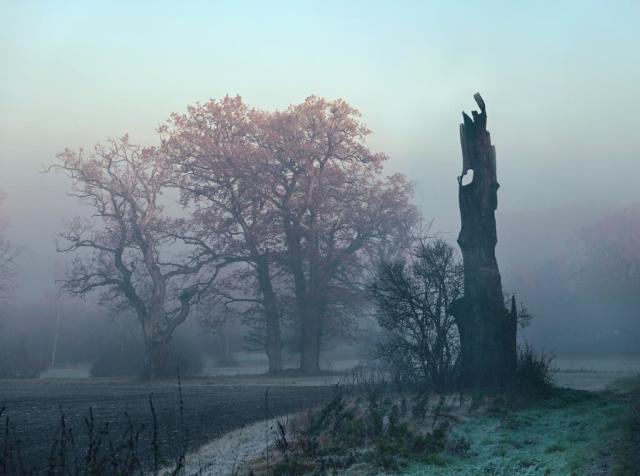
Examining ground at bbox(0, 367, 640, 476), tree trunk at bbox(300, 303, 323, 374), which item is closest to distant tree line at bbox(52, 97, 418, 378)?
tree trunk at bbox(300, 303, 323, 374)

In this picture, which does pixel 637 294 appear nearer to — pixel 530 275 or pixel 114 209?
pixel 530 275

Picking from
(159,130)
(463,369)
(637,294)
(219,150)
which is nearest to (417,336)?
(463,369)

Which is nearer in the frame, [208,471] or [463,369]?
[208,471]

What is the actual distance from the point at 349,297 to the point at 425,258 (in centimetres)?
2190

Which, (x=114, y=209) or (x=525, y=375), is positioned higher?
(x=114, y=209)

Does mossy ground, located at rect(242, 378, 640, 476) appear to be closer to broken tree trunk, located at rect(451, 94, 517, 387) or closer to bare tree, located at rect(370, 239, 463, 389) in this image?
broken tree trunk, located at rect(451, 94, 517, 387)

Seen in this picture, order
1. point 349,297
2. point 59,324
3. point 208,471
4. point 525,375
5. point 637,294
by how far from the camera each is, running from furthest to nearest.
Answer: point 59,324
point 637,294
point 349,297
point 525,375
point 208,471

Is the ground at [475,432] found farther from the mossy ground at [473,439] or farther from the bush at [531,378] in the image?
the bush at [531,378]

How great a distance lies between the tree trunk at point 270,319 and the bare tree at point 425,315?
76.0 feet

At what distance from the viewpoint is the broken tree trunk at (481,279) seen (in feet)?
61.7

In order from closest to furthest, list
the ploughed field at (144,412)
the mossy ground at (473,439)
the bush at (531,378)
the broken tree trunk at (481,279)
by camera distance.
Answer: the mossy ground at (473,439) → the ploughed field at (144,412) → the bush at (531,378) → the broken tree trunk at (481,279)

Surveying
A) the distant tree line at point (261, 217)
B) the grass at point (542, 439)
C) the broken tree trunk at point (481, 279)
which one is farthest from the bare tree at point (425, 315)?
the distant tree line at point (261, 217)

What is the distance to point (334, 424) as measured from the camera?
13.7m

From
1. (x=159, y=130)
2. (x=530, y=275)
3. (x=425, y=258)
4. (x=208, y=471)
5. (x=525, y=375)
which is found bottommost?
(x=208, y=471)
